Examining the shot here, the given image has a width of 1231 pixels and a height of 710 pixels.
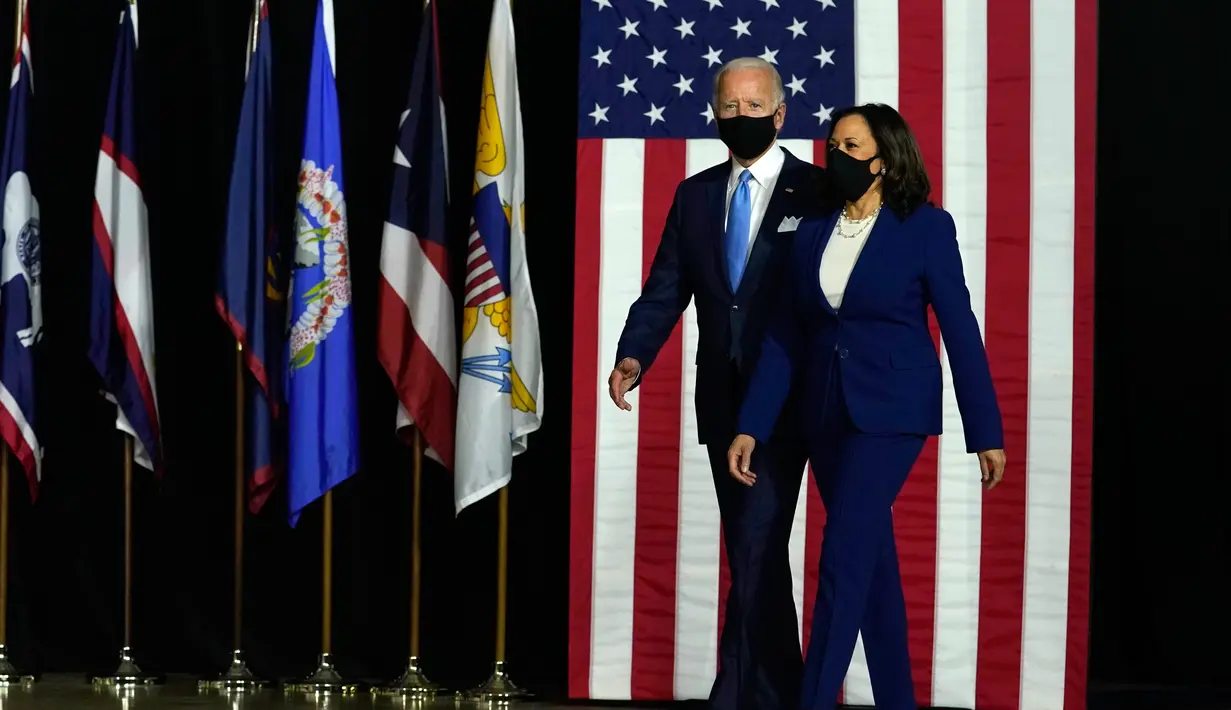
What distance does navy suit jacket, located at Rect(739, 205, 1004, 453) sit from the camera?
314cm

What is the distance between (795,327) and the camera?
3357mm

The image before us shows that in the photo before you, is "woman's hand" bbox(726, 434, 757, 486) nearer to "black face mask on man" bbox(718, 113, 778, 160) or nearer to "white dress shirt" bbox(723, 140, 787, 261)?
"white dress shirt" bbox(723, 140, 787, 261)

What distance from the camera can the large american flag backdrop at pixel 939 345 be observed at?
14.2 feet

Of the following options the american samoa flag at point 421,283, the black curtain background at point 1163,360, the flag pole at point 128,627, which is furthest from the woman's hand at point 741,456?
the flag pole at point 128,627

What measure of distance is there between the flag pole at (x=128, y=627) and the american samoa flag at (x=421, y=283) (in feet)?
2.97

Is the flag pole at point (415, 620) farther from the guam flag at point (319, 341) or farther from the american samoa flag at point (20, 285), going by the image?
the american samoa flag at point (20, 285)

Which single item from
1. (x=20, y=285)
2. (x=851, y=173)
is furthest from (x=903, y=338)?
(x=20, y=285)

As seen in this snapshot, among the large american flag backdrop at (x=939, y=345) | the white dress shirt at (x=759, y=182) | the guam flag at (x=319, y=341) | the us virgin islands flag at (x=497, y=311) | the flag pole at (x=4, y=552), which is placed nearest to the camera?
the white dress shirt at (x=759, y=182)

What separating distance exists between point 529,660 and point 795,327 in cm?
205

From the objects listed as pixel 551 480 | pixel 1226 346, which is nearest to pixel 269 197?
pixel 551 480

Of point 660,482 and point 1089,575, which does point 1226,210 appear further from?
point 660,482

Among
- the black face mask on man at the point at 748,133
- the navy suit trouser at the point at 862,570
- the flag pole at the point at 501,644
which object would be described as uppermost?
the black face mask on man at the point at 748,133

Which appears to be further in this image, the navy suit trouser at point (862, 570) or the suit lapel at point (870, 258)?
the suit lapel at point (870, 258)

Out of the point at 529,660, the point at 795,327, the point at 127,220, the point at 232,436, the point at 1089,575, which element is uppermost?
the point at 127,220
